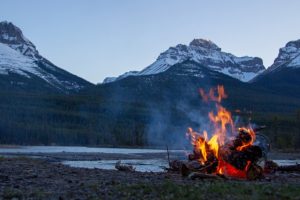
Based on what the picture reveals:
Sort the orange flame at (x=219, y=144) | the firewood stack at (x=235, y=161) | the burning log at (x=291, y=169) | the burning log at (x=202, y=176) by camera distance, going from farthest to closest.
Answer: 1. the burning log at (x=291, y=169)
2. the orange flame at (x=219, y=144)
3. the firewood stack at (x=235, y=161)
4. the burning log at (x=202, y=176)

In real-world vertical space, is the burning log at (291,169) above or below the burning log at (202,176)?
above

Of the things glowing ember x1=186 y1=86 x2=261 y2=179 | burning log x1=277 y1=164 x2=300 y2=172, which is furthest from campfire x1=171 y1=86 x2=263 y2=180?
burning log x1=277 y1=164 x2=300 y2=172

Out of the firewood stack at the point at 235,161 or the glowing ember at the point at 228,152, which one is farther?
the glowing ember at the point at 228,152

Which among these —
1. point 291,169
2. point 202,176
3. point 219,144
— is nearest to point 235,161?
point 219,144

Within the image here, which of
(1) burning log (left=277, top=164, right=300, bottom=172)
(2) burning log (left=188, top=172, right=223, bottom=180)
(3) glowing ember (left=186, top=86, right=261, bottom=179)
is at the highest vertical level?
(3) glowing ember (left=186, top=86, right=261, bottom=179)

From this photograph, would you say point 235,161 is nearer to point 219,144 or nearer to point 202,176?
point 219,144

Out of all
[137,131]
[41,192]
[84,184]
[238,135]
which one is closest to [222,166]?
[238,135]

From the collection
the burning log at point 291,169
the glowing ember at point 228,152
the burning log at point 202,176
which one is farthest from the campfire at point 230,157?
the burning log at point 291,169

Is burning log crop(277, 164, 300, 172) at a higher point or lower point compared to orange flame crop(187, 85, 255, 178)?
lower

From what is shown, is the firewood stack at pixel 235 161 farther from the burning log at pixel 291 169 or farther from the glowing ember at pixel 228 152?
the burning log at pixel 291 169

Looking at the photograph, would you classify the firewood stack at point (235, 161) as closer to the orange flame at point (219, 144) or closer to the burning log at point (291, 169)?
the orange flame at point (219, 144)

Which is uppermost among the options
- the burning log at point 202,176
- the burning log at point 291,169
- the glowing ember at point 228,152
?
the glowing ember at point 228,152

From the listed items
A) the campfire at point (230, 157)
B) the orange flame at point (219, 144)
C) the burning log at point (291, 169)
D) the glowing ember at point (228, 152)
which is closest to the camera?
the campfire at point (230, 157)

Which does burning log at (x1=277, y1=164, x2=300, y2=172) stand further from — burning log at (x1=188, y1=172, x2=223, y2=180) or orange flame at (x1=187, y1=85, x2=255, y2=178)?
burning log at (x1=188, y1=172, x2=223, y2=180)
